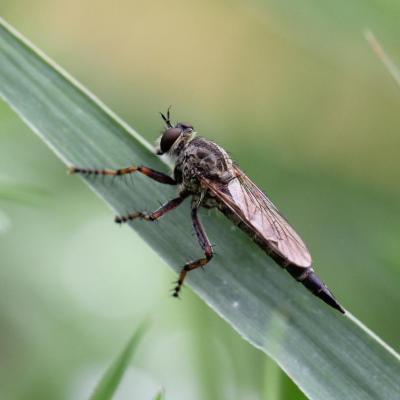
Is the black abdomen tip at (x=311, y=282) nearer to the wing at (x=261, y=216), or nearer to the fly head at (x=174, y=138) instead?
the wing at (x=261, y=216)

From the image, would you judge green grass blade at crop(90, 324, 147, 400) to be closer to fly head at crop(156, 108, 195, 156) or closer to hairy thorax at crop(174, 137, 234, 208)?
hairy thorax at crop(174, 137, 234, 208)

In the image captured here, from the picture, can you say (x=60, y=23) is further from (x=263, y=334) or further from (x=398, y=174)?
(x=263, y=334)

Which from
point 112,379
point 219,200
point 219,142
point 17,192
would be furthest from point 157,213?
point 219,142

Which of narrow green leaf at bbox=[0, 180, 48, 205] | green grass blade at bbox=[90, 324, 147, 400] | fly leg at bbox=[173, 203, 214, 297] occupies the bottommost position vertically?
green grass blade at bbox=[90, 324, 147, 400]

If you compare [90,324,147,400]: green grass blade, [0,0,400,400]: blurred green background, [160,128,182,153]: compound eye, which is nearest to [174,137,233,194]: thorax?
[160,128,182,153]: compound eye

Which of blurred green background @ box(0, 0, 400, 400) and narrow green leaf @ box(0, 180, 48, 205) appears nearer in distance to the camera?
narrow green leaf @ box(0, 180, 48, 205)

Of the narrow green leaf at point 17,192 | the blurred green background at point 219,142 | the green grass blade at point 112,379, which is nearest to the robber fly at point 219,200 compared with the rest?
the narrow green leaf at point 17,192

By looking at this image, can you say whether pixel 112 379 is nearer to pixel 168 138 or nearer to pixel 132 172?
pixel 132 172
